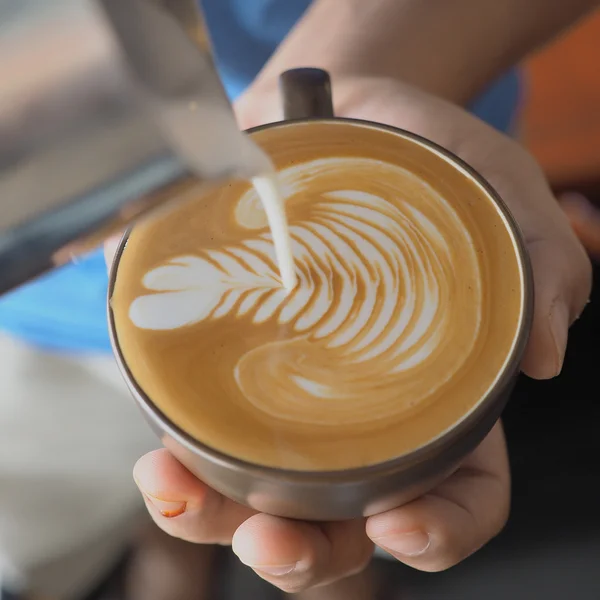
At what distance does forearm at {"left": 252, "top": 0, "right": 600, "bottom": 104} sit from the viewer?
3.14ft

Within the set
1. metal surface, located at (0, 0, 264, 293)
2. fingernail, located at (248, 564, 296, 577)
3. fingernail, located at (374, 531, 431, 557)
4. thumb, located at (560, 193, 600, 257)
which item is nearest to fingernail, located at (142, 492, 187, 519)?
fingernail, located at (248, 564, 296, 577)

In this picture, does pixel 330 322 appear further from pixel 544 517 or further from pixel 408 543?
pixel 544 517

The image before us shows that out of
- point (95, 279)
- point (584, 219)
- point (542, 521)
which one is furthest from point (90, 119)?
point (584, 219)

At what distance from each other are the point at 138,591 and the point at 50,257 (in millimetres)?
866

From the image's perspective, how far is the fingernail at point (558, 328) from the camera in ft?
2.06

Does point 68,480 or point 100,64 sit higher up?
point 100,64

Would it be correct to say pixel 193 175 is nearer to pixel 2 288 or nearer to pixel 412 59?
pixel 2 288

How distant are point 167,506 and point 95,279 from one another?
372mm

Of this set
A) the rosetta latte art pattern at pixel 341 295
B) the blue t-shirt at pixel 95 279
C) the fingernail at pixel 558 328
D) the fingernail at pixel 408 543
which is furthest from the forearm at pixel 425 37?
the fingernail at pixel 408 543

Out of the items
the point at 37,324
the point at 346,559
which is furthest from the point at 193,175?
the point at 37,324

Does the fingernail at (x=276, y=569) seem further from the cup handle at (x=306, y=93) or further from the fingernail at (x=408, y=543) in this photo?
the cup handle at (x=306, y=93)

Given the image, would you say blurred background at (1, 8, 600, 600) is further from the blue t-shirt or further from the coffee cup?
the coffee cup

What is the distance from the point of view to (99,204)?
1.24 ft

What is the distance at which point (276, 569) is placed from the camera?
68 cm
